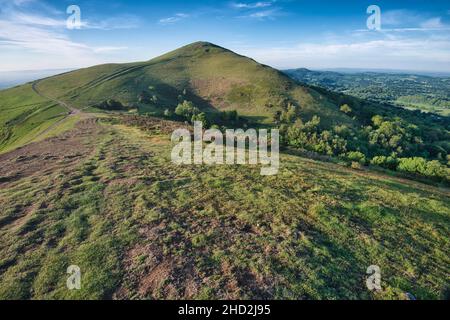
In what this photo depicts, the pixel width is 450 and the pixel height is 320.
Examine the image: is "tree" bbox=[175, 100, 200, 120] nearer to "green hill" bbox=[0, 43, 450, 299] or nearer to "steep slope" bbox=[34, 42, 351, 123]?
"steep slope" bbox=[34, 42, 351, 123]

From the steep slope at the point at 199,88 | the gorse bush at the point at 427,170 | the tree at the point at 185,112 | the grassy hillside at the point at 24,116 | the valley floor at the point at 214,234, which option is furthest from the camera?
the steep slope at the point at 199,88

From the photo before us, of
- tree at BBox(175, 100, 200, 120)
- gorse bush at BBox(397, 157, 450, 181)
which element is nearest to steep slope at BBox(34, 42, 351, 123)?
tree at BBox(175, 100, 200, 120)

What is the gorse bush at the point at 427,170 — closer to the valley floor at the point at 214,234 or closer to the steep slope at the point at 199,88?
→ the valley floor at the point at 214,234

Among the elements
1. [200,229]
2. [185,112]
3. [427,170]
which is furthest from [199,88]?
[200,229]

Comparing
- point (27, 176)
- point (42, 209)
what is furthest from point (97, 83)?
point (42, 209)

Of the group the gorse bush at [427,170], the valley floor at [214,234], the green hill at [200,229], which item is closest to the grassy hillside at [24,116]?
the green hill at [200,229]
